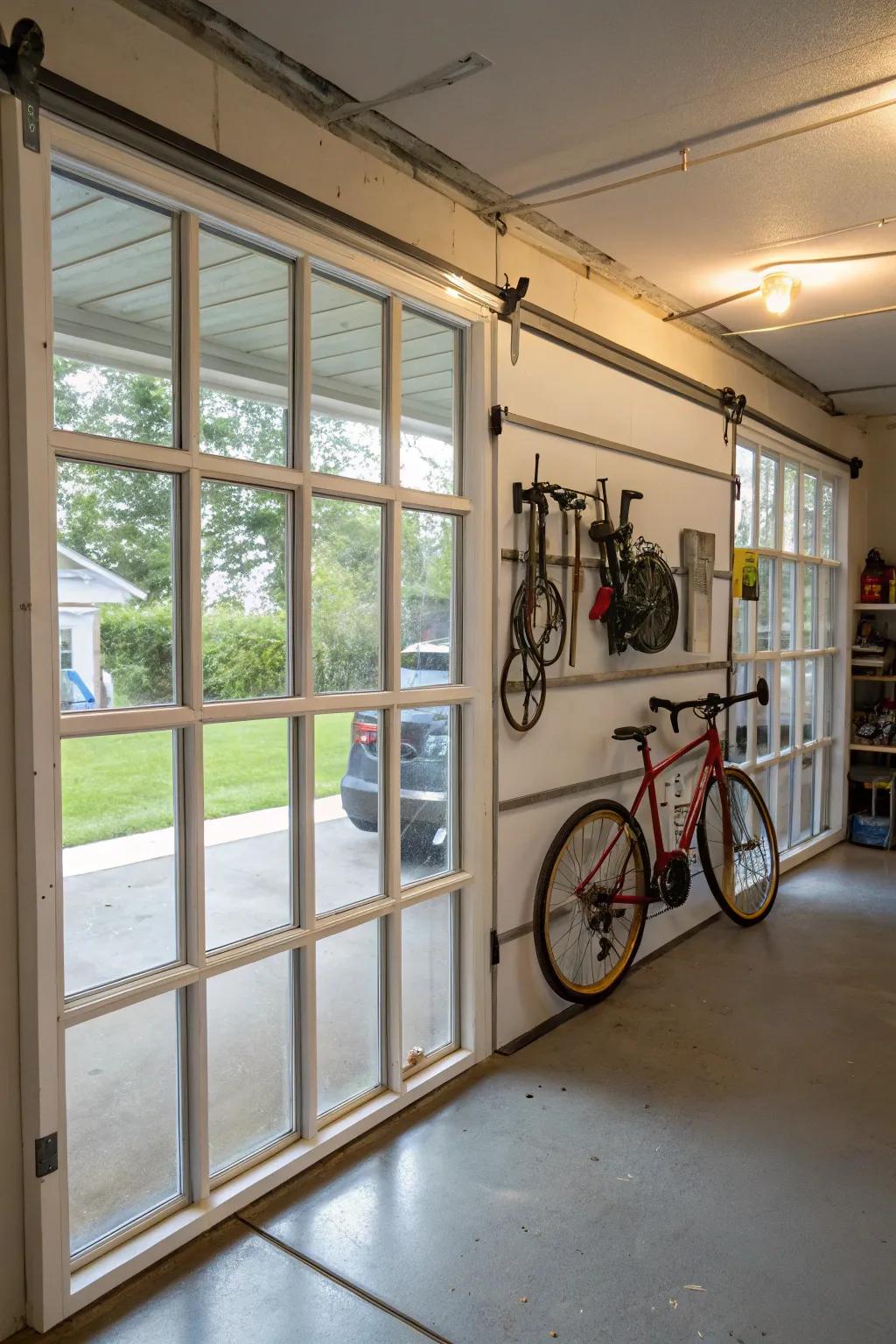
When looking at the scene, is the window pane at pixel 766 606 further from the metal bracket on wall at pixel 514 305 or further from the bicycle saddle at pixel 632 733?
the metal bracket on wall at pixel 514 305

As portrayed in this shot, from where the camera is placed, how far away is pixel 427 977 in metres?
2.84

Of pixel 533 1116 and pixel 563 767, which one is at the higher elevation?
pixel 563 767

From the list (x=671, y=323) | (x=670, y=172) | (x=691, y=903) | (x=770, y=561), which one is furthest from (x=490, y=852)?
(x=770, y=561)

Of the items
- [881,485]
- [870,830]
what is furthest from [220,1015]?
[881,485]

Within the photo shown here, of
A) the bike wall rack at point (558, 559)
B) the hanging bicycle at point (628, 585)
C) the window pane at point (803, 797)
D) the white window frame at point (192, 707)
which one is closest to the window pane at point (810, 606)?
the window pane at point (803, 797)

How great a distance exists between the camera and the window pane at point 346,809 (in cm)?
243

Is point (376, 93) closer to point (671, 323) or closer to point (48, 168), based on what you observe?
point (48, 168)

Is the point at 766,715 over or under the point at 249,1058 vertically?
over

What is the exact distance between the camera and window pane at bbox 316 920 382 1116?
2486mm

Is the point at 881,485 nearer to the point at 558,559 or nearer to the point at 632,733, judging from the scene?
the point at 632,733

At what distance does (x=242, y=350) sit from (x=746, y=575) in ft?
9.92

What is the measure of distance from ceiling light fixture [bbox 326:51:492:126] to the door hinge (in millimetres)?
2347

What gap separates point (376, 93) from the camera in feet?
7.41

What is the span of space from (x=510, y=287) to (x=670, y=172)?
56 centimetres
